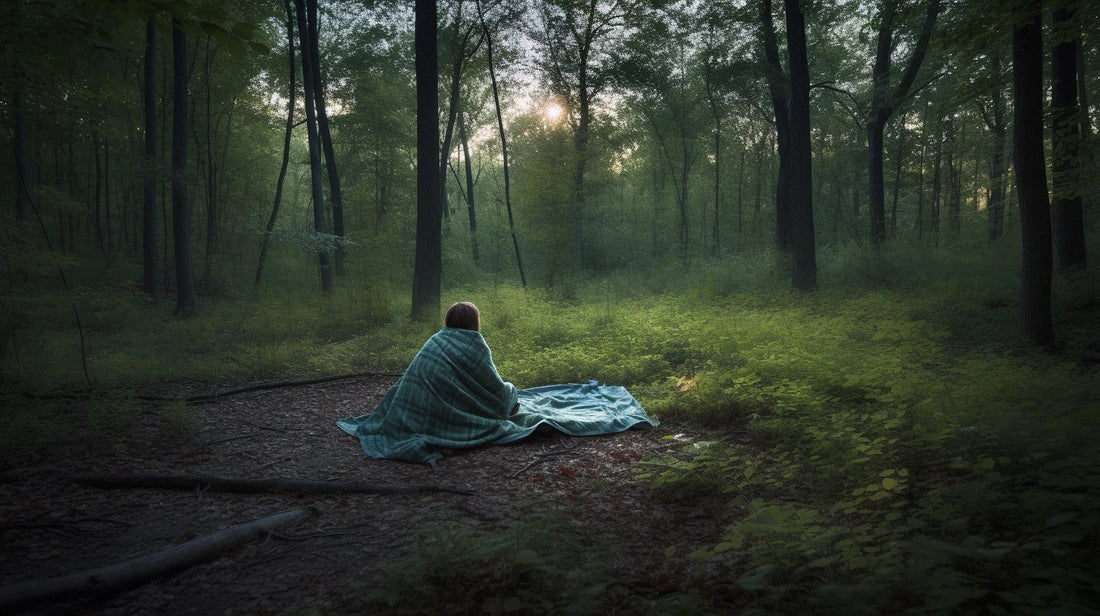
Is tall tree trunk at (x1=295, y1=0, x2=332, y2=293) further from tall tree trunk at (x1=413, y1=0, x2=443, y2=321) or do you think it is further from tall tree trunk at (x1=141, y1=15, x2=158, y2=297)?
tall tree trunk at (x1=413, y1=0, x2=443, y2=321)

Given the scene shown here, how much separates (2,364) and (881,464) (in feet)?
31.1

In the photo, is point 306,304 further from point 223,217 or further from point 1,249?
point 223,217

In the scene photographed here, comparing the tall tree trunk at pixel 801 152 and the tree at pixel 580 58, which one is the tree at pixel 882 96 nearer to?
the tall tree trunk at pixel 801 152

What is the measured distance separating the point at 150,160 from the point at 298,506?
12.5 meters

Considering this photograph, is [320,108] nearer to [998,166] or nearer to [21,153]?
[21,153]

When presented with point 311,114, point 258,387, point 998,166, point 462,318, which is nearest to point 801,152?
point 462,318

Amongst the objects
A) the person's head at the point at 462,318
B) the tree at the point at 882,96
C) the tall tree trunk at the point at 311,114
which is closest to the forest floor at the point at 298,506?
the person's head at the point at 462,318

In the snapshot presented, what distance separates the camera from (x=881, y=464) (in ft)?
9.82

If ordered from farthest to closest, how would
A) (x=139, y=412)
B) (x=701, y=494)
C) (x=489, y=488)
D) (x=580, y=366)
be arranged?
(x=580, y=366), (x=139, y=412), (x=489, y=488), (x=701, y=494)

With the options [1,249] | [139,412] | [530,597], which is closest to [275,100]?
[1,249]

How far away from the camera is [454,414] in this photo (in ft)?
15.6

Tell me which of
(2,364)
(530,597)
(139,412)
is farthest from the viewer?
(2,364)

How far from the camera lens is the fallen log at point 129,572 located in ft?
6.83

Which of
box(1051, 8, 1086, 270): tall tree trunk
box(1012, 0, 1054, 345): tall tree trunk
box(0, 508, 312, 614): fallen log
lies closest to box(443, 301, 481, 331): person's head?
box(0, 508, 312, 614): fallen log
